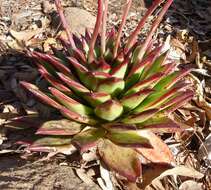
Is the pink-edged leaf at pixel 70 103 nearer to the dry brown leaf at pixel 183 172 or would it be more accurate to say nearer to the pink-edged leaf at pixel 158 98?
the pink-edged leaf at pixel 158 98

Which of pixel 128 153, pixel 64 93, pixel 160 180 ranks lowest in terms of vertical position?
pixel 160 180

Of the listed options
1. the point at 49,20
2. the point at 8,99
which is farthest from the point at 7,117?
the point at 49,20

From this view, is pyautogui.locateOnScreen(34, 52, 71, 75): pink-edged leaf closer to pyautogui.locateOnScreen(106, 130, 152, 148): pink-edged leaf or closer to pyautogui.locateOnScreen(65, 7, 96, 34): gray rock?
pyautogui.locateOnScreen(106, 130, 152, 148): pink-edged leaf

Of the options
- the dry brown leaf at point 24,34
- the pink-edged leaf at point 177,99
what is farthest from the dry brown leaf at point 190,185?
the dry brown leaf at point 24,34

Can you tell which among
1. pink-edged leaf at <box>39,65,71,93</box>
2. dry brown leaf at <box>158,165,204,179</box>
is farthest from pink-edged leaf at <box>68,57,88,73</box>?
dry brown leaf at <box>158,165,204,179</box>

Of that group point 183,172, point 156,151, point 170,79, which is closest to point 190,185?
point 183,172

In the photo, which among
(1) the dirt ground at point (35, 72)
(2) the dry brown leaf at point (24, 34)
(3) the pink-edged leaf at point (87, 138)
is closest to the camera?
(3) the pink-edged leaf at point (87, 138)

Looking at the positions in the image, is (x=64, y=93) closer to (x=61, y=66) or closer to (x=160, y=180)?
(x=61, y=66)
